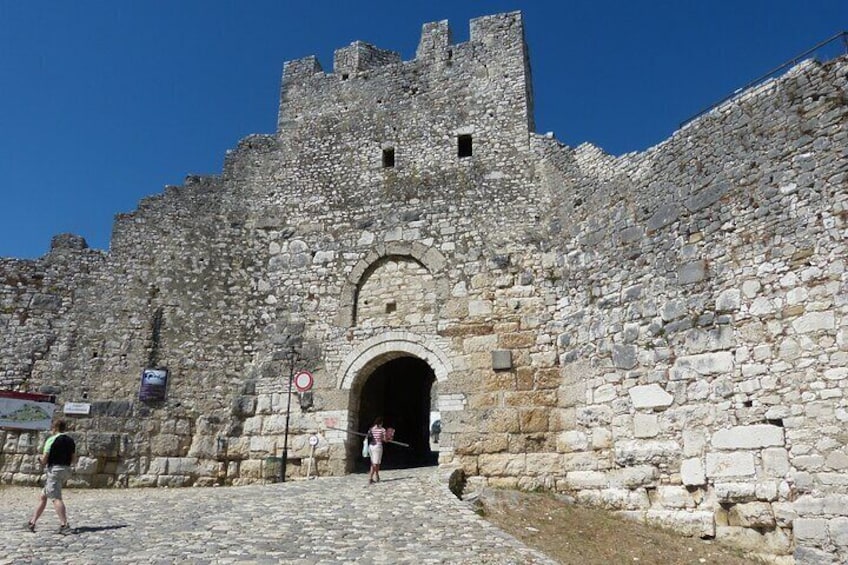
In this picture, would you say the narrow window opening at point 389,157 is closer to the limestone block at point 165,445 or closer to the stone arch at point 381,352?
the stone arch at point 381,352

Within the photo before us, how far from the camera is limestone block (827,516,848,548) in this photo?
7.44 meters

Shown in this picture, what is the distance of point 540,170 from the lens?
43.5 feet

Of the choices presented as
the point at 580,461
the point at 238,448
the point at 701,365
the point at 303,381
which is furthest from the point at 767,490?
the point at 238,448

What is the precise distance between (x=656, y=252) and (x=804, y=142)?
2.52 metres

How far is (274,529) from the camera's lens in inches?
300

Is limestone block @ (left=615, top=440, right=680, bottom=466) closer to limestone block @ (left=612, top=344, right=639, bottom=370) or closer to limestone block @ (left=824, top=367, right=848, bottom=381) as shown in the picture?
limestone block @ (left=612, top=344, right=639, bottom=370)

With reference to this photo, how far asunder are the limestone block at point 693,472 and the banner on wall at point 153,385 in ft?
30.1

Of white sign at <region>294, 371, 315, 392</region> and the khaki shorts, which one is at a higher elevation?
white sign at <region>294, 371, 315, 392</region>

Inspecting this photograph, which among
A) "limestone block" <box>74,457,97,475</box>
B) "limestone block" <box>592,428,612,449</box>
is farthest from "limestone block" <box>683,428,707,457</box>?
"limestone block" <box>74,457,97,475</box>

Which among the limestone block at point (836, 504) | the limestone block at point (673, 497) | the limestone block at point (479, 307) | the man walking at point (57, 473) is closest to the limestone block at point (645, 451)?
the limestone block at point (673, 497)

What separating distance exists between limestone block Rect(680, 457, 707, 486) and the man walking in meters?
7.70

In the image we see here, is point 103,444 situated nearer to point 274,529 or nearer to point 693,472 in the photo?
point 274,529

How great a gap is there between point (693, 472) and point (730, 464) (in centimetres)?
56

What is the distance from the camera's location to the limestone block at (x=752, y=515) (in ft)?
27.1
